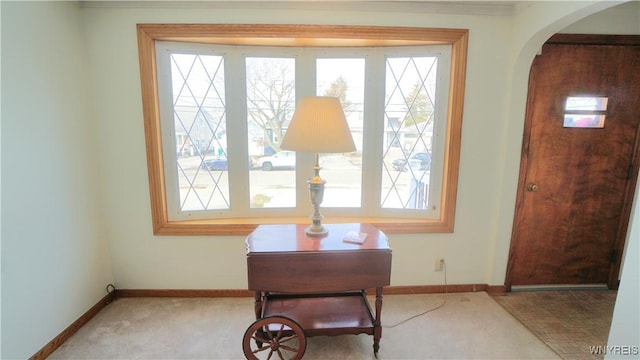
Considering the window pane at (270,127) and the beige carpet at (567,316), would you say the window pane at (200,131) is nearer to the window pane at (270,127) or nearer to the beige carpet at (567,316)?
the window pane at (270,127)

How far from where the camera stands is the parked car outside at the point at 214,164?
7.51 ft

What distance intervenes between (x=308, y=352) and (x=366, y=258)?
751 mm

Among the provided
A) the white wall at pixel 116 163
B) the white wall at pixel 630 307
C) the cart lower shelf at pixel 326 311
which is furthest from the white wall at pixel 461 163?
the white wall at pixel 630 307

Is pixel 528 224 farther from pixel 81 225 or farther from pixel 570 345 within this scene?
pixel 81 225

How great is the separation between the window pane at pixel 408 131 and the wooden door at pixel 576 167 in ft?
2.39

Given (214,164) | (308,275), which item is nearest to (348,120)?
(214,164)

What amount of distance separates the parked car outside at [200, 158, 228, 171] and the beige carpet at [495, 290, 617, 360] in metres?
2.53

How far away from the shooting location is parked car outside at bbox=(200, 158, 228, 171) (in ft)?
7.51

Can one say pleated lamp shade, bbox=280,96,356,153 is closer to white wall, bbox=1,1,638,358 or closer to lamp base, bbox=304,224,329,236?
lamp base, bbox=304,224,329,236

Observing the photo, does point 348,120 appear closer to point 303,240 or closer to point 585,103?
point 303,240

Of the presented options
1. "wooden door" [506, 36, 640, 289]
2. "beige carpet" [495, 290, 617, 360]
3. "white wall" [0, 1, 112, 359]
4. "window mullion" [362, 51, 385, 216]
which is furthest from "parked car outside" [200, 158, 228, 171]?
"beige carpet" [495, 290, 617, 360]

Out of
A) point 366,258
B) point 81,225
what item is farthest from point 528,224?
point 81,225

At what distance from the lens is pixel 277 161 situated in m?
2.38

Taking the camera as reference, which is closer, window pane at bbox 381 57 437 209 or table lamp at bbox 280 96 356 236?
table lamp at bbox 280 96 356 236
